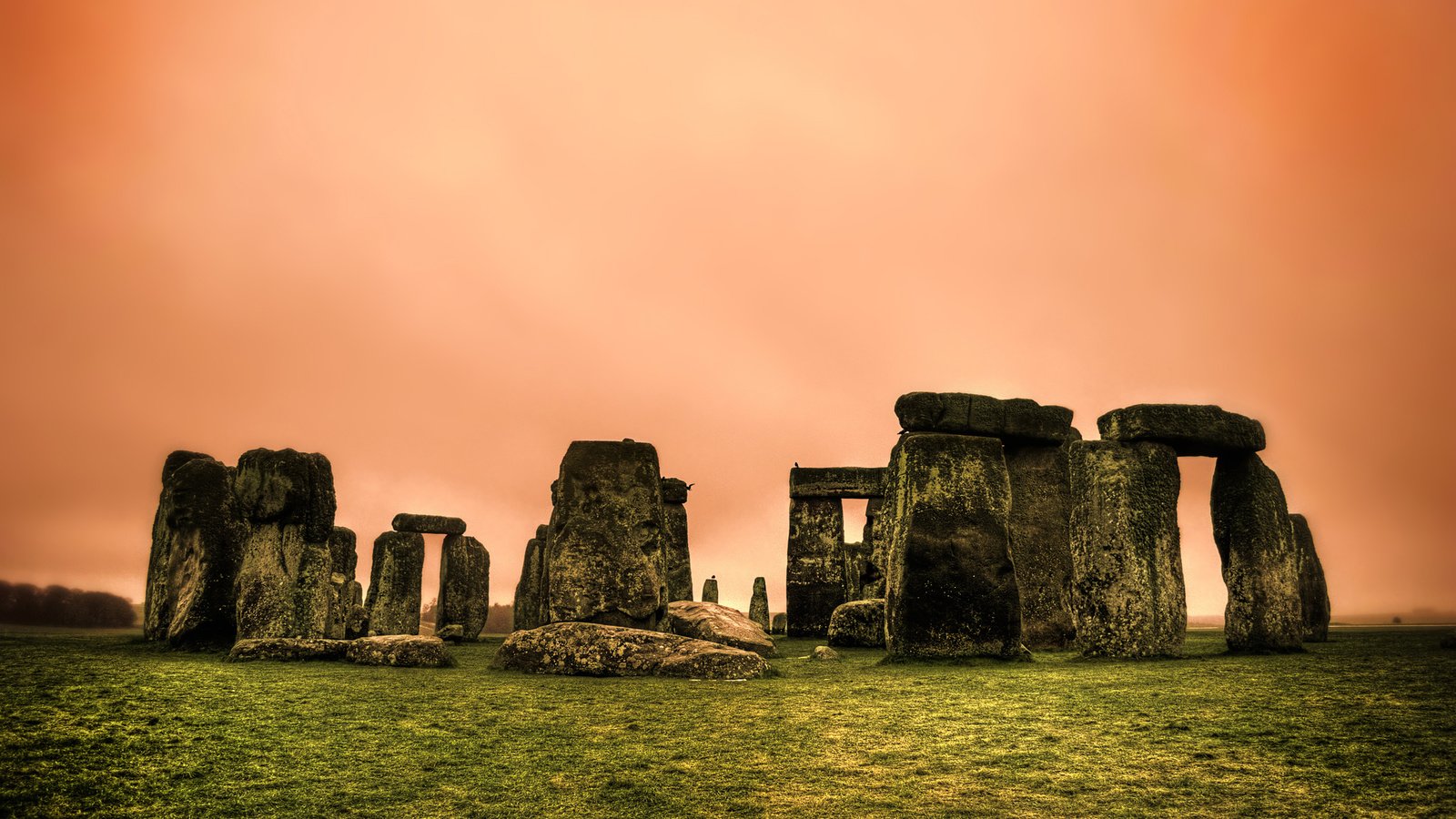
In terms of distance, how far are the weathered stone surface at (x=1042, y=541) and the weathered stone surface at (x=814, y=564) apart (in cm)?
575

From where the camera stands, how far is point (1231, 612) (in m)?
8.78

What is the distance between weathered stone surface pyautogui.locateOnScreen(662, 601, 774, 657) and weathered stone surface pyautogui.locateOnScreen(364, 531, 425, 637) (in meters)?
7.88

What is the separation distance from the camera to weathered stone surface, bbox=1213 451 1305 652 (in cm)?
855

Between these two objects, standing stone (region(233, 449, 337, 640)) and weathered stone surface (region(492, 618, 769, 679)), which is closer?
weathered stone surface (region(492, 618, 769, 679))

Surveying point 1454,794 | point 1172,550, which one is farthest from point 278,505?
point 1454,794

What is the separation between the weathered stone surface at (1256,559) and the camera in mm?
8555

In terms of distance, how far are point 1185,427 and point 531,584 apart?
1207 centimetres

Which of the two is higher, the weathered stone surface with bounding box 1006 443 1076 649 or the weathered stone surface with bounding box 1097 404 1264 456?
the weathered stone surface with bounding box 1097 404 1264 456

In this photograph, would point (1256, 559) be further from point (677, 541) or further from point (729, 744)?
point (677, 541)

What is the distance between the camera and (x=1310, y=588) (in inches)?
461

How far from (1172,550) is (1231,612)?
105 cm

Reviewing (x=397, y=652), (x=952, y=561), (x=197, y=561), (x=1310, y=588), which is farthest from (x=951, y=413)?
(x=197, y=561)

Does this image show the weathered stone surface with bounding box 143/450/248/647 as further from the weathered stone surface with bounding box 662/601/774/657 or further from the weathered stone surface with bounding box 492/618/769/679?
the weathered stone surface with bounding box 662/601/774/657

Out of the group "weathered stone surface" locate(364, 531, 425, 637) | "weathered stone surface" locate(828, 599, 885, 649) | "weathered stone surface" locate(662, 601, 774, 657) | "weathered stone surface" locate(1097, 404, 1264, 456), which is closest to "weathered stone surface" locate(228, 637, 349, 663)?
"weathered stone surface" locate(662, 601, 774, 657)
